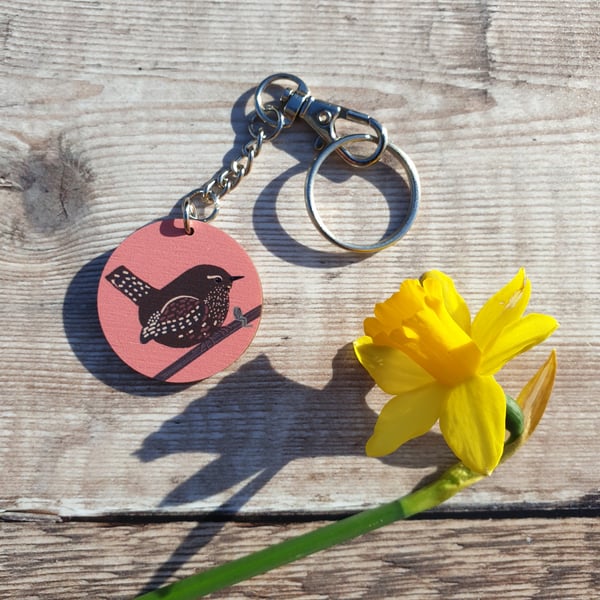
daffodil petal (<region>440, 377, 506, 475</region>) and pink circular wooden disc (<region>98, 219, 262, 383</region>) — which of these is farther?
pink circular wooden disc (<region>98, 219, 262, 383</region>)

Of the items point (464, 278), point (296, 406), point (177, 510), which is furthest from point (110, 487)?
point (464, 278)

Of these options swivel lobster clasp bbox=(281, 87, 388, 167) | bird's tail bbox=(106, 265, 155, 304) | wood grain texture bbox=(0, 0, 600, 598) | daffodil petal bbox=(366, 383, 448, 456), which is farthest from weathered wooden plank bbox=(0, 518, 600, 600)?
swivel lobster clasp bbox=(281, 87, 388, 167)

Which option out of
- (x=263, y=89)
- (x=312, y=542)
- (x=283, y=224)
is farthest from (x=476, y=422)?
(x=263, y=89)

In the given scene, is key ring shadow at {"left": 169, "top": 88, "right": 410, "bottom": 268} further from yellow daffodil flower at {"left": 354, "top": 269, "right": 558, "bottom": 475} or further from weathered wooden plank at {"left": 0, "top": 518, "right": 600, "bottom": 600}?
weathered wooden plank at {"left": 0, "top": 518, "right": 600, "bottom": 600}

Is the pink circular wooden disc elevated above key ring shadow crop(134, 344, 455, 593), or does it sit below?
above

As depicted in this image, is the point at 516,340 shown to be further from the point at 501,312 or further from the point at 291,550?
the point at 291,550

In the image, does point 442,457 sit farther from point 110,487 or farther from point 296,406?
point 110,487
